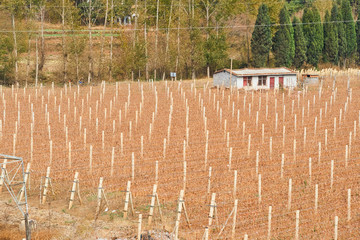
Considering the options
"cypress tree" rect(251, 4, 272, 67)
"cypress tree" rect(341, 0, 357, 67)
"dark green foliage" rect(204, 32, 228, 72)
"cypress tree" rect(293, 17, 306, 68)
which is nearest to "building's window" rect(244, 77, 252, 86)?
"dark green foliage" rect(204, 32, 228, 72)

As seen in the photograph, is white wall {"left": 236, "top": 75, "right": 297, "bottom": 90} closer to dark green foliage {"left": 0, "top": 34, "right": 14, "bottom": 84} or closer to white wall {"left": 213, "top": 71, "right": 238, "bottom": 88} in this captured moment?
white wall {"left": 213, "top": 71, "right": 238, "bottom": 88}

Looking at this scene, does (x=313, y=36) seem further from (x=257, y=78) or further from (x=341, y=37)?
(x=257, y=78)

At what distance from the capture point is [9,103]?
116 feet

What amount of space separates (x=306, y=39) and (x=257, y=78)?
2119 centimetres

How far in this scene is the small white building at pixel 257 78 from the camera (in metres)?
48.0

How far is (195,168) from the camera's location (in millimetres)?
21781

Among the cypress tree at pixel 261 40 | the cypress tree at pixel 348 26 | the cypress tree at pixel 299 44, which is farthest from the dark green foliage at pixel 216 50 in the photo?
the cypress tree at pixel 348 26

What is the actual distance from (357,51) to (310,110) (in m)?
46.1

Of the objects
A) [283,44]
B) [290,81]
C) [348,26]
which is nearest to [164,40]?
[283,44]

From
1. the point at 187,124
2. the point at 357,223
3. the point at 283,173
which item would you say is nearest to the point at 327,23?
the point at 187,124

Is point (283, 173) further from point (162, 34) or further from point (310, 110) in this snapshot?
point (162, 34)

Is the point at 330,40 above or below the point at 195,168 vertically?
above

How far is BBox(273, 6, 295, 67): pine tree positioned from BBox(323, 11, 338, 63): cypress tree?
240 inches

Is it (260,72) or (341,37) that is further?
(341,37)
